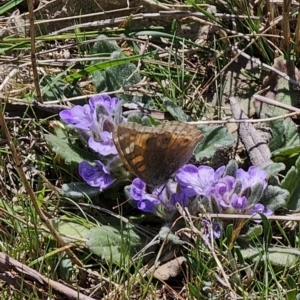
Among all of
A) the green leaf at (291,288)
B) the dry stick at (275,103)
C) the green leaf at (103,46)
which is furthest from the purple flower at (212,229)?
the green leaf at (103,46)

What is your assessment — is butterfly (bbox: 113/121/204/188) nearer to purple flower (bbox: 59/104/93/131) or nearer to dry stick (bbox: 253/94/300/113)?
purple flower (bbox: 59/104/93/131)

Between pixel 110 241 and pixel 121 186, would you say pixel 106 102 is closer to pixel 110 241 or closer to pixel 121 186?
pixel 121 186

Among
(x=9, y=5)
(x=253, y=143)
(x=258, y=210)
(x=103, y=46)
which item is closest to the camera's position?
(x=258, y=210)

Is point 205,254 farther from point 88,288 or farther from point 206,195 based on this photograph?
point 88,288

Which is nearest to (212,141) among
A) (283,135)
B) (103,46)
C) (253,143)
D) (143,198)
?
(253,143)

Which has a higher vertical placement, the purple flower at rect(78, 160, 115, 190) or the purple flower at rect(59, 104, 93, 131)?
the purple flower at rect(59, 104, 93, 131)

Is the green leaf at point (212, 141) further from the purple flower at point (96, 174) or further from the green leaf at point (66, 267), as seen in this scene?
the green leaf at point (66, 267)

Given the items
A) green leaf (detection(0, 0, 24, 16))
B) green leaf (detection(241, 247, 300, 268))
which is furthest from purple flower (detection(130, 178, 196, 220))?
green leaf (detection(0, 0, 24, 16))
